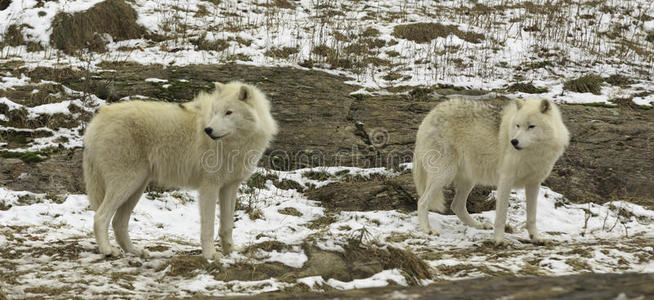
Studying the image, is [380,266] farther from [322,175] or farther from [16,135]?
[16,135]

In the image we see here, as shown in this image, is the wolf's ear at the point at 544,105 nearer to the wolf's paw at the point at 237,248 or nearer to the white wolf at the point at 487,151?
the white wolf at the point at 487,151

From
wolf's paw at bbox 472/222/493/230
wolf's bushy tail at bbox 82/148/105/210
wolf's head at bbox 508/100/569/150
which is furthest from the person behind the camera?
wolf's paw at bbox 472/222/493/230

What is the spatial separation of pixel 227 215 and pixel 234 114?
1116 mm

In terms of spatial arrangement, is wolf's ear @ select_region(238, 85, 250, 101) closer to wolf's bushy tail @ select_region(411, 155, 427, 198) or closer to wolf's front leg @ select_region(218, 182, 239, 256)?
wolf's front leg @ select_region(218, 182, 239, 256)

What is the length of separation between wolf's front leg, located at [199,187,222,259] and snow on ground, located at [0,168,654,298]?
1.34ft

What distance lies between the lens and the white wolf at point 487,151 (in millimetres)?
6738

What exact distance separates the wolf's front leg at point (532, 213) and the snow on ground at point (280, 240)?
0.12m

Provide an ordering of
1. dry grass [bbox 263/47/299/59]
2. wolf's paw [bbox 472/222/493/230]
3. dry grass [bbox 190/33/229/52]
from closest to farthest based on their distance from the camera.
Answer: wolf's paw [bbox 472/222/493/230], dry grass [bbox 263/47/299/59], dry grass [bbox 190/33/229/52]

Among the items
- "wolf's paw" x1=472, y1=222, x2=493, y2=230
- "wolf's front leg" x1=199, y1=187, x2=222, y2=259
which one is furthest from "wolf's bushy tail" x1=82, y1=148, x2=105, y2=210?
"wolf's paw" x1=472, y1=222, x2=493, y2=230

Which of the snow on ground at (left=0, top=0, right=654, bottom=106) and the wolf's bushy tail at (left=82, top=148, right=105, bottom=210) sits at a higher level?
the snow on ground at (left=0, top=0, right=654, bottom=106)

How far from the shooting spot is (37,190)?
299 inches

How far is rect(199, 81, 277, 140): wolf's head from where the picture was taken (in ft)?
17.6

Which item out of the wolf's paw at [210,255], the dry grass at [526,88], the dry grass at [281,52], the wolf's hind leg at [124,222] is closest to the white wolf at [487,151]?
the wolf's paw at [210,255]

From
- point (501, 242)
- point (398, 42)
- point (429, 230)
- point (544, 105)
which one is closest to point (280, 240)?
point (429, 230)
